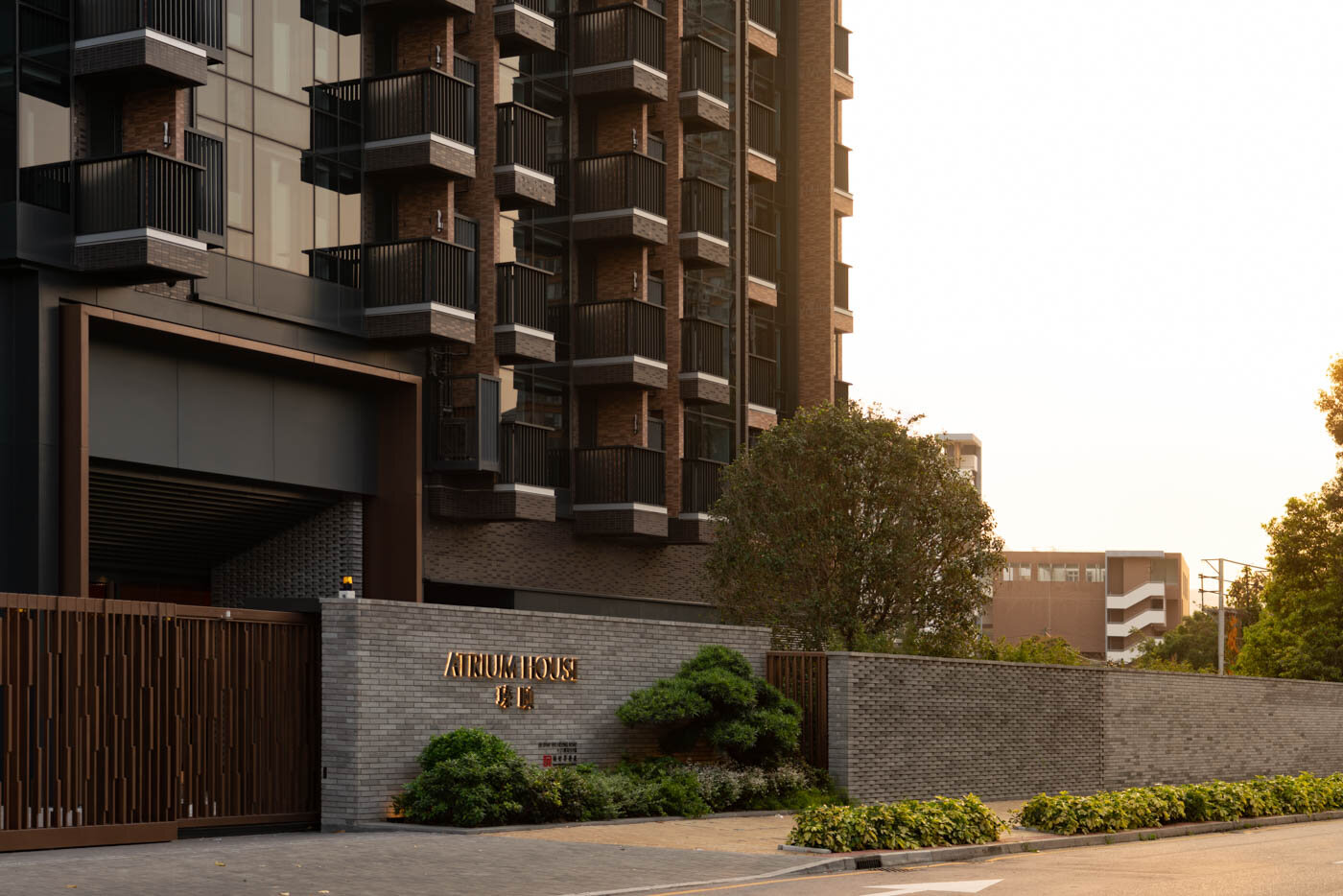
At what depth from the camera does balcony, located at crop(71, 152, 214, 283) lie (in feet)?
81.8

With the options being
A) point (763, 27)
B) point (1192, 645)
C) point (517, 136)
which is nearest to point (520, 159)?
point (517, 136)

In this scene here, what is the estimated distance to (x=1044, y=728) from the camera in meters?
33.0

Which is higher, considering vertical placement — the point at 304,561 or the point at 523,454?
the point at 523,454

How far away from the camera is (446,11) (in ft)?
107

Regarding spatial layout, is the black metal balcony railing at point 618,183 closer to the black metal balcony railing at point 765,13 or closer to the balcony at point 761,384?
the balcony at point 761,384

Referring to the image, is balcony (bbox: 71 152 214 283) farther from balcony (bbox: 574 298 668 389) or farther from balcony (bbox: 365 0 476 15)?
balcony (bbox: 574 298 668 389)

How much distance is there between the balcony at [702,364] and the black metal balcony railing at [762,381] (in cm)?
311

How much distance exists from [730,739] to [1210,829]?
25.3ft

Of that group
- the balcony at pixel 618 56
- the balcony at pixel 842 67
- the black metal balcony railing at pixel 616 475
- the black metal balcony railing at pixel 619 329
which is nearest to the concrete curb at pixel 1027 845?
the black metal balcony railing at pixel 616 475

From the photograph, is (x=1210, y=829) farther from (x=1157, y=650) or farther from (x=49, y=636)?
(x=1157, y=650)

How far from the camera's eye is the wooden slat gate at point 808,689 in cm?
2812

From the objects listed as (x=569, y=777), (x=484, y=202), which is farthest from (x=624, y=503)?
(x=569, y=777)

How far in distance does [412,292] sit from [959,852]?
15265mm

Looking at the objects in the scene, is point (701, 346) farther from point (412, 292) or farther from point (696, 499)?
point (412, 292)
